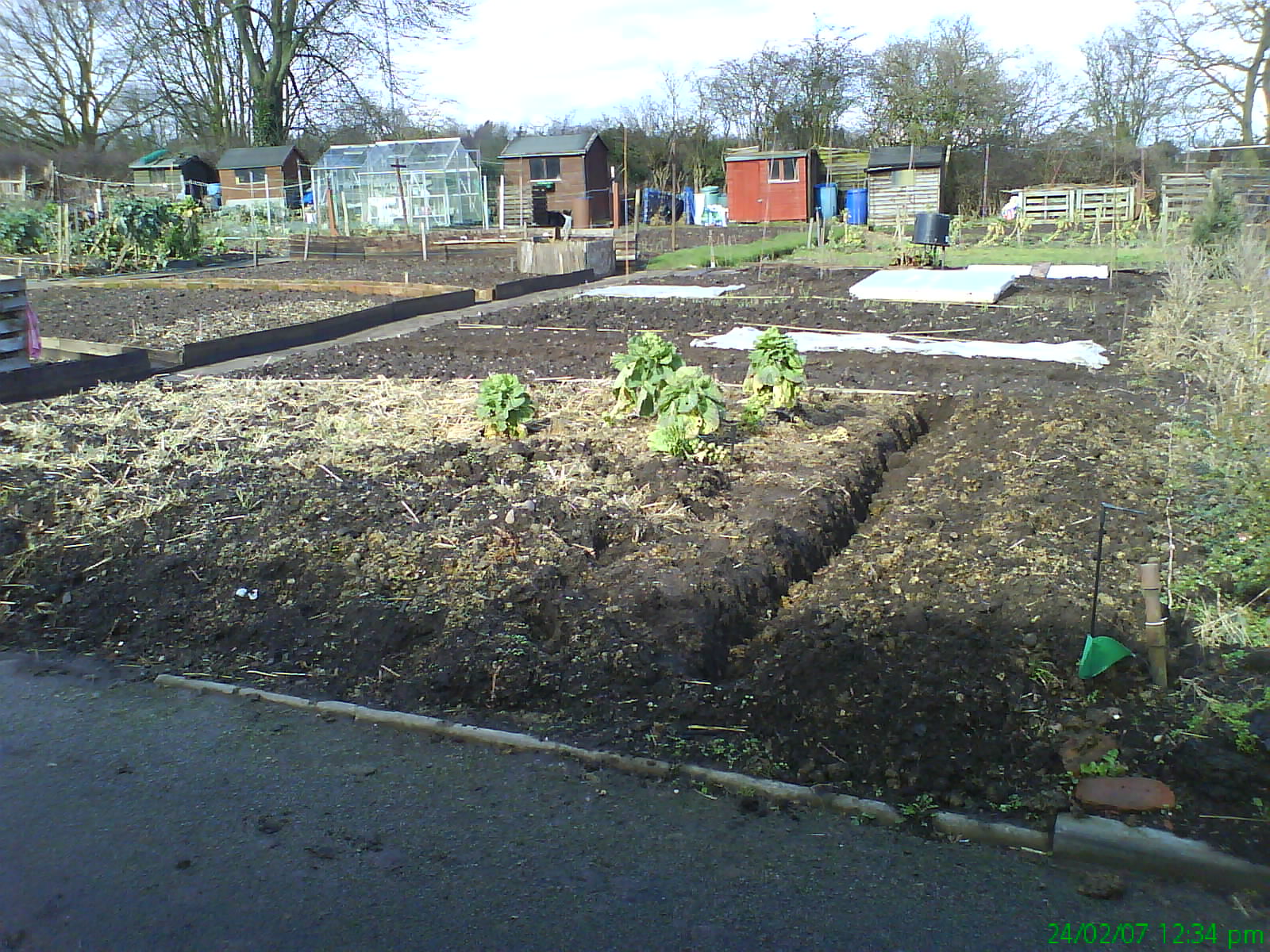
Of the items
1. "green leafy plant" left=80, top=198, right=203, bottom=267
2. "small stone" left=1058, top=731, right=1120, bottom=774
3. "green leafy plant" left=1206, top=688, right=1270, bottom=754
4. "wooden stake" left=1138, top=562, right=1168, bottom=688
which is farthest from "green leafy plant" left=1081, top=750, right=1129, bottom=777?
"green leafy plant" left=80, top=198, right=203, bottom=267

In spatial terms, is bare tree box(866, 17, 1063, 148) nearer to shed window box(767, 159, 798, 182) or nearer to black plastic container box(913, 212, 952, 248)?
shed window box(767, 159, 798, 182)

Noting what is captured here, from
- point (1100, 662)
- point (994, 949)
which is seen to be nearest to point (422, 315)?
point (1100, 662)

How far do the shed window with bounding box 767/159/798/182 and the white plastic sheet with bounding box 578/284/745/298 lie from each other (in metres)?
19.2

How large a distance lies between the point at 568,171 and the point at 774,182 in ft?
23.6

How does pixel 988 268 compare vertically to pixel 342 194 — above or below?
below

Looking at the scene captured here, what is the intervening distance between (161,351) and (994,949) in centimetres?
978

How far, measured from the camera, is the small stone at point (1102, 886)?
247cm

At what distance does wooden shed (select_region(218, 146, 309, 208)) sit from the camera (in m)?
37.1

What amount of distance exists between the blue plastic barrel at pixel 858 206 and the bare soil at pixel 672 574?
81.8 ft

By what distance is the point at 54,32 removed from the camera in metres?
38.2

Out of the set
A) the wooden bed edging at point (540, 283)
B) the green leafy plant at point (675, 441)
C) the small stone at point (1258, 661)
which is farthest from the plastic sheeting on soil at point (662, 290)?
the small stone at point (1258, 661)

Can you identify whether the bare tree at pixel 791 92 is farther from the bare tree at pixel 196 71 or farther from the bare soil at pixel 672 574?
the bare soil at pixel 672 574

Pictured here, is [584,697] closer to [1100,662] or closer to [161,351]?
[1100,662]

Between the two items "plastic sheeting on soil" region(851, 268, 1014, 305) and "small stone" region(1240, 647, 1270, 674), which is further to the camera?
"plastic sheeting on soil" region(851, 268, 1014, 305)
